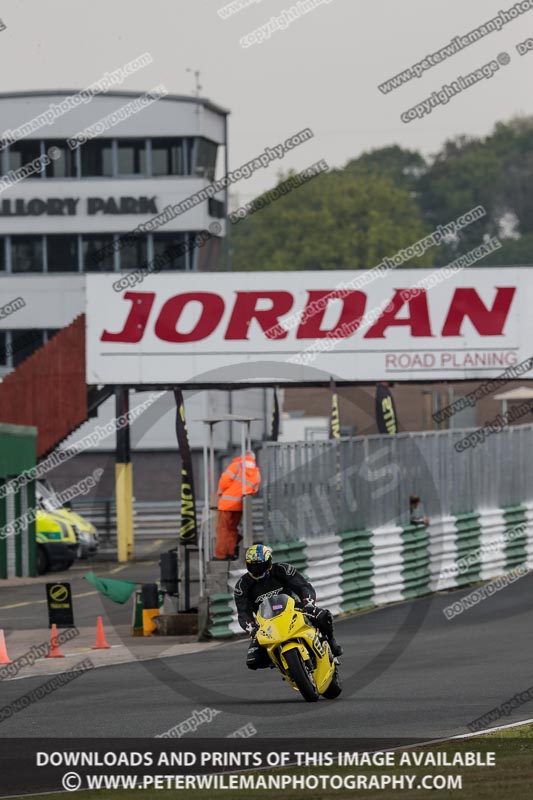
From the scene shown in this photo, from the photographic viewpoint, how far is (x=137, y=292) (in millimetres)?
40688

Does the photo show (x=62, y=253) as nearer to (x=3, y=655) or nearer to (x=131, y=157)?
(x=131, y=157)

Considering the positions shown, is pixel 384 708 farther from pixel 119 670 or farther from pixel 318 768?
pixel 119 670

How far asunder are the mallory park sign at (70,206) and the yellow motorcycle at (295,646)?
5391cm

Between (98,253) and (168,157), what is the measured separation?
4.70m

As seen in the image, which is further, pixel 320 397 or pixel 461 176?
pixel 461 176

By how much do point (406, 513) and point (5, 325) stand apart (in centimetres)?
4338

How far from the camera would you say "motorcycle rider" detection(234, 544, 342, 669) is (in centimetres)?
1458

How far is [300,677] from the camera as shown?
14.4 m

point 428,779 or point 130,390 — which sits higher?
point 130,390

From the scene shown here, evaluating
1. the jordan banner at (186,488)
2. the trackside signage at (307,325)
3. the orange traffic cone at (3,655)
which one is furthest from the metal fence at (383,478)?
the trackside signage at (307,325)

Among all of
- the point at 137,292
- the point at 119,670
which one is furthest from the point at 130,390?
the point at 119,670

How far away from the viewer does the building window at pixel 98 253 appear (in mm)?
67688

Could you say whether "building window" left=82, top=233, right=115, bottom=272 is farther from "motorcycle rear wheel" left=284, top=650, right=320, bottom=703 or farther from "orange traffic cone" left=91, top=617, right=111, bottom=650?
"motorcycle rear wheel" left=284, top=650, right=320, bottom=703

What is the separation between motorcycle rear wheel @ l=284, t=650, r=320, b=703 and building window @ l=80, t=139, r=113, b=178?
5458 centimetres
